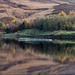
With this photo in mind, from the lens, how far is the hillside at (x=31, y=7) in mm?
132125

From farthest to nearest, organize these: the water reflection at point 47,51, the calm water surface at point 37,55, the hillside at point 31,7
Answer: the hillside at point 31,7
the water reflection at point 47,51
the calm water surface at point 37,55

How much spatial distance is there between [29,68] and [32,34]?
53.0m

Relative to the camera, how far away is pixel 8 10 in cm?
13938

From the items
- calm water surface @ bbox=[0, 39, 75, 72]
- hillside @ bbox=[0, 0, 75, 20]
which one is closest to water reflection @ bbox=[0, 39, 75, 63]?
calm water surface @ bbox=[0, 39, 75, 72]

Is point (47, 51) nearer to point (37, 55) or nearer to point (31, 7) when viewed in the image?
point (37, 55)

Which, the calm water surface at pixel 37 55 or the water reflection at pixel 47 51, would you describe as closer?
the calm water surface at pixel 37 55

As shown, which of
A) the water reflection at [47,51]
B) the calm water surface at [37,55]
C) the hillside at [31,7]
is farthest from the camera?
the hillside at [31,7]

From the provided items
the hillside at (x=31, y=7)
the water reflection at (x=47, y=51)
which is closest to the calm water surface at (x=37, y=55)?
the water reflection at (x=47, y=51)

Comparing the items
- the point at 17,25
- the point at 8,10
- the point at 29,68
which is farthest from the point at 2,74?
the point at 8,10

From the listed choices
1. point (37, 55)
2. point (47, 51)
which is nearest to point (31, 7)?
point (47, 51)

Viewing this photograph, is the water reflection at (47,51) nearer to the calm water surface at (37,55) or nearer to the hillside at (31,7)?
the calm water surface at (37,55)

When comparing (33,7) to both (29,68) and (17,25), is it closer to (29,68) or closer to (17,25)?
(17,25)

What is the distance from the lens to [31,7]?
15225 cm

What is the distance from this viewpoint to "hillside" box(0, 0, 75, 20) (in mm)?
132125
